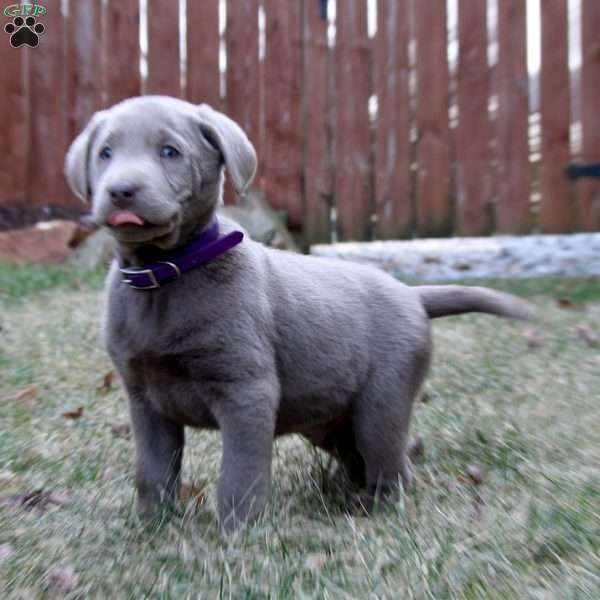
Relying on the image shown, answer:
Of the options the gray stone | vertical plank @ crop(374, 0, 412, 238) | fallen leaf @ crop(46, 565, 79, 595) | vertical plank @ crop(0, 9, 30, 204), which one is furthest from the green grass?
fallen leaf @ crop(46, 565, 79, 595)

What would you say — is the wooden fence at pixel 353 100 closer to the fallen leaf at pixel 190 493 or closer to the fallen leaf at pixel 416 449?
the fallen leaf at pixel 416 449

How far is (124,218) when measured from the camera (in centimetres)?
204

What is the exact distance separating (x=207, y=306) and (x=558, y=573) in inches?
42.3

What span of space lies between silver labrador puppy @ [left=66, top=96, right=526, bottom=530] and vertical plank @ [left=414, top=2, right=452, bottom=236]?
160 inches

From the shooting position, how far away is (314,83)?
22.0 feet

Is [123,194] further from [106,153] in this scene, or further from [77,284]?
[77,284]

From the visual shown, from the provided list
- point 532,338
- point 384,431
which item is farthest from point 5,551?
point 532,338

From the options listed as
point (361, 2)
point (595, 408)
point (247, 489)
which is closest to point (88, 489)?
point (247, 489)

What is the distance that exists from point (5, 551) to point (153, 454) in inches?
21.0

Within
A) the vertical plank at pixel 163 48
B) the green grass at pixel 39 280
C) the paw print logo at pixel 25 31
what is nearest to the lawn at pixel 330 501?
the green grass at pixel 39 280

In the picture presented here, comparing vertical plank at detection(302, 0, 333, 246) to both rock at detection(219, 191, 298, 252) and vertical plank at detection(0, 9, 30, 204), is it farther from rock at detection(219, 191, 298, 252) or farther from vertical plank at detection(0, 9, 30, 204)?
vertical plank at detection(0, 9, 30, 204)

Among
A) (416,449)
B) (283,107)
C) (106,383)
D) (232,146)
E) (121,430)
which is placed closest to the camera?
(232,146)

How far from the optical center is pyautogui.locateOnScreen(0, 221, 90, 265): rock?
6719 mm

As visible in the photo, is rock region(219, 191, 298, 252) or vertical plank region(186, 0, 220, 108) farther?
vertical plank region(186, 0, 220, 108)
